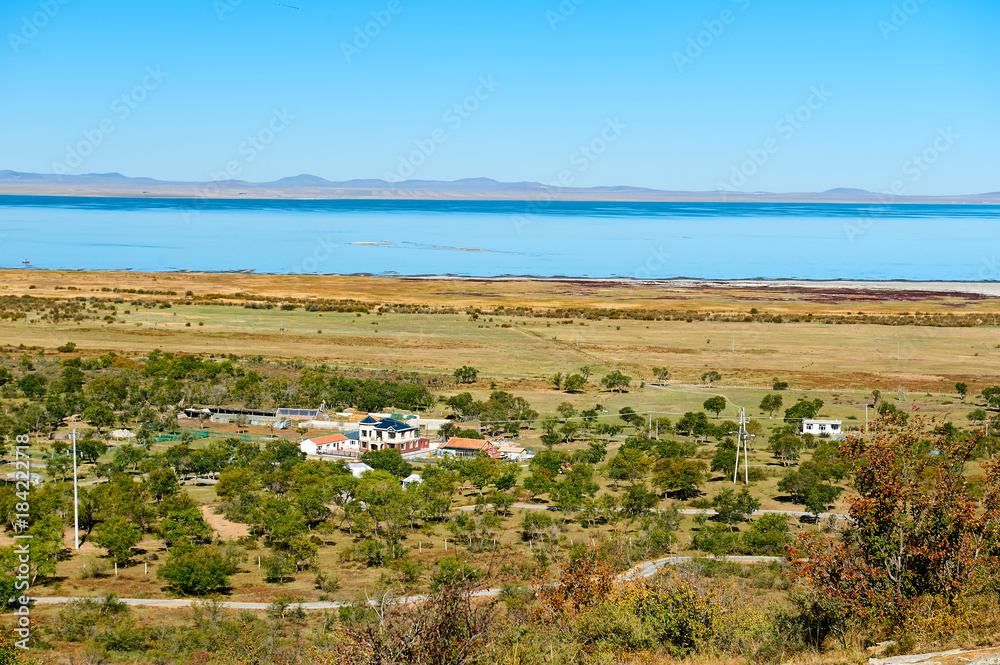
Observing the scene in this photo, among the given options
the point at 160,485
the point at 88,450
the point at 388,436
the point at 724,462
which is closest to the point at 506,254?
the point at 388,436

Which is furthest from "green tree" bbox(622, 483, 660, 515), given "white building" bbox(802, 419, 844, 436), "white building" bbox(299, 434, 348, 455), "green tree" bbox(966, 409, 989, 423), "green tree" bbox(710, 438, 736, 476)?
"green tree" bbox(966, 409, 989, 423)

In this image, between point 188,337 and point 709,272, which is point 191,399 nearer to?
point 188,337

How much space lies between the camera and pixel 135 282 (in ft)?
334

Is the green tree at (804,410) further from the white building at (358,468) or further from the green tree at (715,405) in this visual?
the white building at (358,468)

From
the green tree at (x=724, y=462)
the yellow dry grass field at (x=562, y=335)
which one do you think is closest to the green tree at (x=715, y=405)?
the yellow dry grass field at (x=562, y=335)

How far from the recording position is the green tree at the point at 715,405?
43625 mm

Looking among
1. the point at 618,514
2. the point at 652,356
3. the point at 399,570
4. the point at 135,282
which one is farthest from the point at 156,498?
the point at 135,282

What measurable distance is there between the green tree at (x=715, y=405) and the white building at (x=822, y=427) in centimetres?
480

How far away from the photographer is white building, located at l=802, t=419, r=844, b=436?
39000 millimetres

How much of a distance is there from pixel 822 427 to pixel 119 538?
28.6 m

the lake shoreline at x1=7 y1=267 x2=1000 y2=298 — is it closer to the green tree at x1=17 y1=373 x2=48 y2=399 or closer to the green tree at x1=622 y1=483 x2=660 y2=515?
the green tree at x1=17 y1=373 x2=48 y2=399

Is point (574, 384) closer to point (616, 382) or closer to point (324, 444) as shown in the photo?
point (616, 382)

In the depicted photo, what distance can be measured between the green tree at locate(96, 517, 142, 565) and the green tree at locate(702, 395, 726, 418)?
1098 inches

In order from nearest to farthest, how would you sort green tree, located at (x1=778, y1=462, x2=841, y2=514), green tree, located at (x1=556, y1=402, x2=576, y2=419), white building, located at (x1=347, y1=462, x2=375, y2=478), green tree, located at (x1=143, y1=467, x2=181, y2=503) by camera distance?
green tree, located at (x1=778, y1=462, x2=841, y2=514), green tree, located at (x1=143, y1=467, x2=181, y2=503), white building, located at (x1=347, y1=462, x2=375, y2=478), green tree, located at (x1=556, y1=402, x2=576, y2=419)
